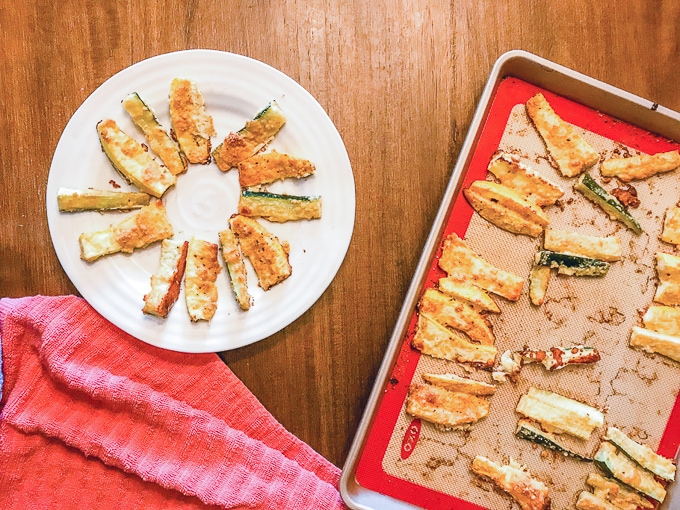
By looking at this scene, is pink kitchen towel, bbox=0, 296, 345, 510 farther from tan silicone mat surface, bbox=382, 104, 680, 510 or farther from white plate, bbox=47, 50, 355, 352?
tan silicone mat surface, bbox=382, 104, 680, 510

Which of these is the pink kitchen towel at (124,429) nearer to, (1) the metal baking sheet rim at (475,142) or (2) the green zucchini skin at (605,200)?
(1) the metal baking sheet rim at (475,142)

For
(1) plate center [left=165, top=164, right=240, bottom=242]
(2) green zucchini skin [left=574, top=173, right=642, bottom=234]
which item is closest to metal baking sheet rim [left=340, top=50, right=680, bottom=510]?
(2) green zucchini skin [left=574, top=173, right=642, bottom=234]

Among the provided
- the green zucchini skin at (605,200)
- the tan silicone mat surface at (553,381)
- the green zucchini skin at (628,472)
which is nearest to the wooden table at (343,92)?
the tan silicone mat surface at (553,381)

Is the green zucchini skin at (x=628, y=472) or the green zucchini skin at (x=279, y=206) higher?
the green zucchini skin at (x=279, y=206)

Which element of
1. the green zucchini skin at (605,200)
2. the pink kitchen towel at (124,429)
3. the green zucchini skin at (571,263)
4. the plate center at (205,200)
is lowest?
the pink kitchen towel at (124,429)

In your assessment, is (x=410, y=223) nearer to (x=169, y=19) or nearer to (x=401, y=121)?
(x=401, y=121)
